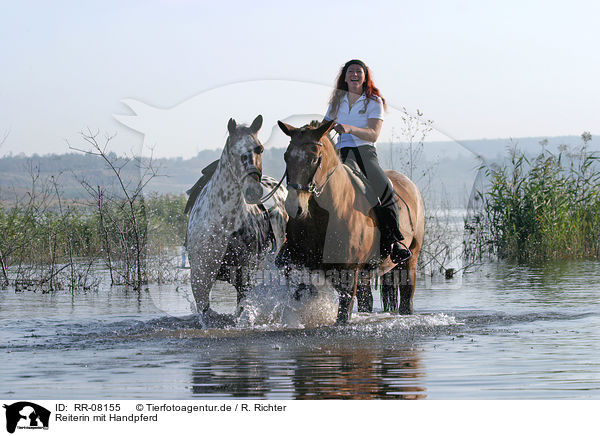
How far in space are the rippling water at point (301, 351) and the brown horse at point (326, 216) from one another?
0.58 metres

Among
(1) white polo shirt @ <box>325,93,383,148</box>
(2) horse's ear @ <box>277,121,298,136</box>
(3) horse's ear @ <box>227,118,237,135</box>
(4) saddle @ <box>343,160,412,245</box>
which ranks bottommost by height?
(4) saddle @ <box>343,160,412,245</box>

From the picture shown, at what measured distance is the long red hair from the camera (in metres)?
7.80

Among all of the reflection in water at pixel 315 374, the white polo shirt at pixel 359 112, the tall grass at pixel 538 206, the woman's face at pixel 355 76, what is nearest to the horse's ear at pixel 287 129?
the white polo shirt at pixel 359 112

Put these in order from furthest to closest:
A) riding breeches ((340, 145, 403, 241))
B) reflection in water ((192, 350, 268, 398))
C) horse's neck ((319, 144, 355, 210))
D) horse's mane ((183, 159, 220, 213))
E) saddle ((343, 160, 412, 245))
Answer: horse's mane ((183, 159, 220, 213)) < riding breeches ((340, 145, 403, 241)) < saddle ((343, 160, 412, 245)) < horse's neck ((319, 144, 355, 210)) < reflection in water ((192, 350, 268, 398))

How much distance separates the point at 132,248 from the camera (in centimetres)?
1254

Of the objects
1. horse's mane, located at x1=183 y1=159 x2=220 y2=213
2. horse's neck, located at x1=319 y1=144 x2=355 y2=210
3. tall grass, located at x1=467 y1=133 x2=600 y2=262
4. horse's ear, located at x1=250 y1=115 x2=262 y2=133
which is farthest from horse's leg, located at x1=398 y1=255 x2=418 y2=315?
tall grass, located at x1=467 y1=133 x2=600 y2=262

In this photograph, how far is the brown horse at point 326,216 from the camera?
6.57m

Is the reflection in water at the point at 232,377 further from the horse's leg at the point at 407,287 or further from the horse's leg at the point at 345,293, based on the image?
the horse's leg at the point at 407,287

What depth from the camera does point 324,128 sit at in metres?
6.68

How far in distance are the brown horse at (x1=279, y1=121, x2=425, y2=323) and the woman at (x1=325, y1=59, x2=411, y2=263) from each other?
15 centimetres

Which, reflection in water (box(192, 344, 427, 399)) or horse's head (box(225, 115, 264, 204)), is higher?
horse's head (box(225, 115, 264, 204))

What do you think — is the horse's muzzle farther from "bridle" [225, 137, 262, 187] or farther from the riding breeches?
the riding breeches
